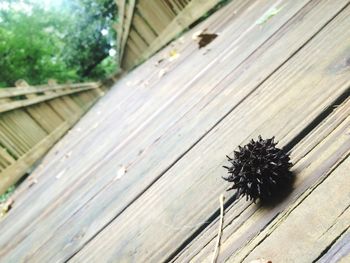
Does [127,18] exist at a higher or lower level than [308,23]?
higher

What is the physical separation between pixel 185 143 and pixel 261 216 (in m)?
0.73

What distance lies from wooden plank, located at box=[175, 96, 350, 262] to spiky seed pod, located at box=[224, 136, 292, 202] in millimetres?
32

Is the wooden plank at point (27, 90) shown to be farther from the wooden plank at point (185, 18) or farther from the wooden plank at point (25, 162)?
the wooden plank at point (185, 18)

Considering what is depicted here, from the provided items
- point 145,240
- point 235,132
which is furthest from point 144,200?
point 235,132

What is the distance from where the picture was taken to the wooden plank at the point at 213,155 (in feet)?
3.29

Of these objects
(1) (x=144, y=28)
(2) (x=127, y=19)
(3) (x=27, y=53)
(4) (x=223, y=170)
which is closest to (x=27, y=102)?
(2) (x=127, y=19)

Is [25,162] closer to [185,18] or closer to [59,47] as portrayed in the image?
[185,18]

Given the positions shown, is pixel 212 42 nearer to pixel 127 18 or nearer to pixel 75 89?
pixel 127 18

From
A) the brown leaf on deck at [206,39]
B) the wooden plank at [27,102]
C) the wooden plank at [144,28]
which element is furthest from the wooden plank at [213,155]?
the wooden plank at [144,28]

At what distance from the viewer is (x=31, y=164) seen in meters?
6.77

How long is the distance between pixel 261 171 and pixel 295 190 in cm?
8

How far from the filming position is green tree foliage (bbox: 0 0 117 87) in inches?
474

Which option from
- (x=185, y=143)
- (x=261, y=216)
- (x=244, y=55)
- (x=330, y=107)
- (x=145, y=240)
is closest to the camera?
(x=261, y=216)

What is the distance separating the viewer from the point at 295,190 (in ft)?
2.62
